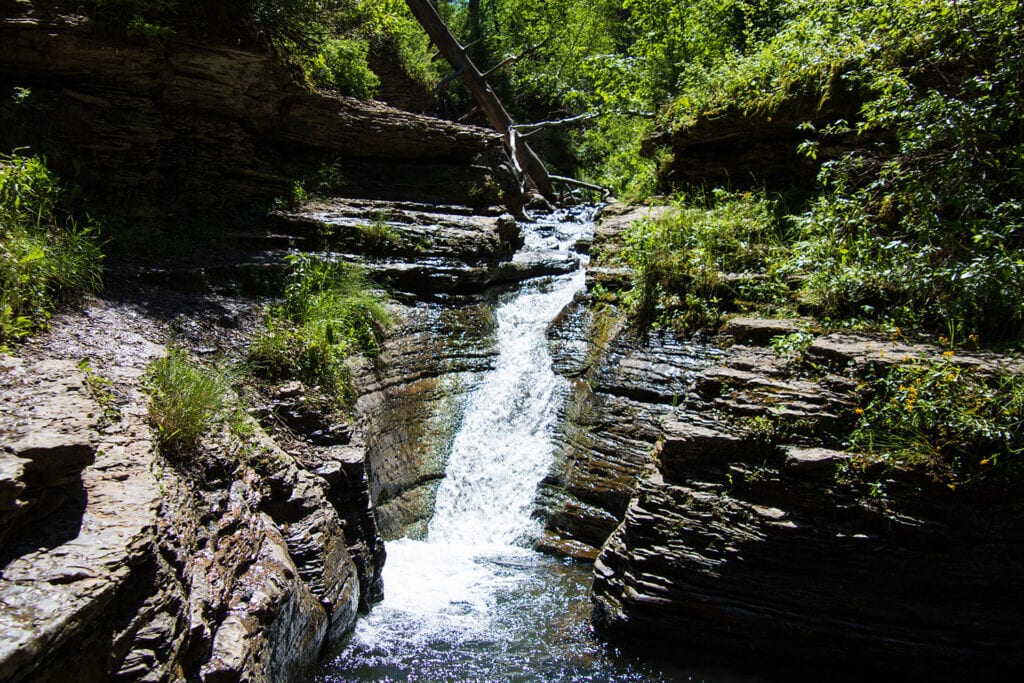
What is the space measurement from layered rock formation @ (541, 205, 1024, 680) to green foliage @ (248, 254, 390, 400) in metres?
3.59

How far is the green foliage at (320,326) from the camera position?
6613 millimetres

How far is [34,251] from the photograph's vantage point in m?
5.57

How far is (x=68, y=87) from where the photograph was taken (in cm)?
816

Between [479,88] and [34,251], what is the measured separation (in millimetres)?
12602

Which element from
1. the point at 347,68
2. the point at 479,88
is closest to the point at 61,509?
the point at 347,68

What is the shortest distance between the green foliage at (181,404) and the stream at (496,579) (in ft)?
6.41

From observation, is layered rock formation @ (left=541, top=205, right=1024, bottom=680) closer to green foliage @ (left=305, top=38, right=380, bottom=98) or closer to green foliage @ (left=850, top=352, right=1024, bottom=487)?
green foliage @ (left=850, top=352, right=1024, bottom=487)

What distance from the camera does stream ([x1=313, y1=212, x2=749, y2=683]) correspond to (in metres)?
4.71

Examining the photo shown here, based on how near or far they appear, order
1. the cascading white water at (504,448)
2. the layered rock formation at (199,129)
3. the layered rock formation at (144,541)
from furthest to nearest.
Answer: the layered rock formation at (199,129) < the cascading white water at (504,448) < the layered rock formation at (144,541)

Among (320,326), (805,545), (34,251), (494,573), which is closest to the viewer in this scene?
(805,545)

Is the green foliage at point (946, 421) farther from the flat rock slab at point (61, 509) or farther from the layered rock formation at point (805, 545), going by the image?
the flat rock slab at point (61, 509)

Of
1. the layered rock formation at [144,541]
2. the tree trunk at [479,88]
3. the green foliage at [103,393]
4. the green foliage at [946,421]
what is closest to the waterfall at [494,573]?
the layered rock formation at [144,541]

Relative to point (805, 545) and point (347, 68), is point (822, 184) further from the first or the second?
point (347, 68)

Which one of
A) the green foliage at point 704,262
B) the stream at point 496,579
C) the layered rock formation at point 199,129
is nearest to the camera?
the stream at point 496,579
